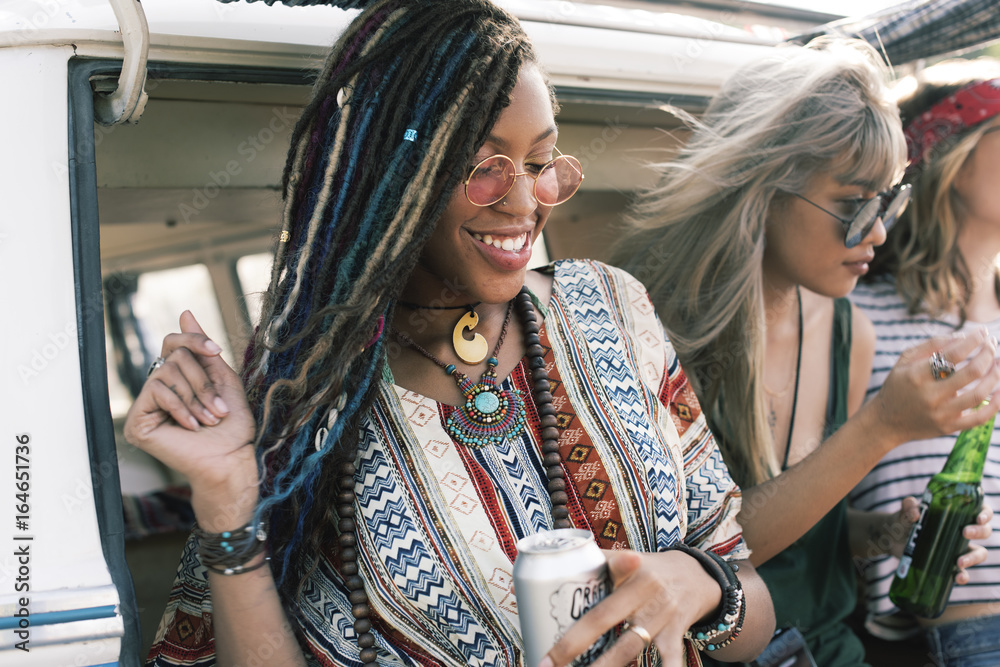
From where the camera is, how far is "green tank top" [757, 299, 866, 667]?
237cm

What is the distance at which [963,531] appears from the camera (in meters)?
2.37

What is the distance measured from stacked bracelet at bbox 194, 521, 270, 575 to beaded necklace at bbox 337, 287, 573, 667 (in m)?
0.18

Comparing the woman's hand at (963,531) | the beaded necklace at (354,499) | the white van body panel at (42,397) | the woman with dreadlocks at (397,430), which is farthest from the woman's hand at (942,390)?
the white van body panel at (42,397)

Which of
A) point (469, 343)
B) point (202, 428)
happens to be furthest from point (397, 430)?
point (202, 428)

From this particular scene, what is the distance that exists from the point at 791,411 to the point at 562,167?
49.3 inches

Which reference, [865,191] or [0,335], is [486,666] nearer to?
[0,335]

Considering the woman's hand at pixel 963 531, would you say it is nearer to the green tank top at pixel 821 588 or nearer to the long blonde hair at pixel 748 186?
the green tank top at pixel 821 588

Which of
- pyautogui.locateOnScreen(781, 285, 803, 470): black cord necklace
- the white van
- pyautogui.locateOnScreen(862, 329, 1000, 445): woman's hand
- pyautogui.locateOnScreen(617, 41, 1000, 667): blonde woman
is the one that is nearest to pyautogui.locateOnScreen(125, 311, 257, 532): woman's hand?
the white van

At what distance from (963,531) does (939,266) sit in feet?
3.15

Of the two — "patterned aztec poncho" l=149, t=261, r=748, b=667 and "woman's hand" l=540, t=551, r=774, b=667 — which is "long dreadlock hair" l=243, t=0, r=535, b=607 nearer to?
"patterned aztec poncho" l=149, t=261, r=748, b=667

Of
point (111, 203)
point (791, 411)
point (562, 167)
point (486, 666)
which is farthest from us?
point (791, 411)

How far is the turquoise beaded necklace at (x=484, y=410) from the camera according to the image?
1725mm

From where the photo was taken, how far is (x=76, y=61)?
1516 millimetres

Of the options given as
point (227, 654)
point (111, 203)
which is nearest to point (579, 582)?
point (227, 654)
